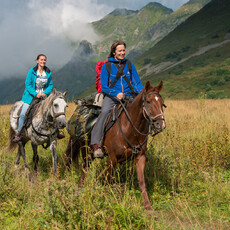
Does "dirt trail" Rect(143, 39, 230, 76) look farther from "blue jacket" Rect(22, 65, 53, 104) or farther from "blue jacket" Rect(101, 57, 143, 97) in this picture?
"blue jacket" Rect(101, 57, 143, 97)

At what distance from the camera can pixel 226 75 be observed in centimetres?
5659

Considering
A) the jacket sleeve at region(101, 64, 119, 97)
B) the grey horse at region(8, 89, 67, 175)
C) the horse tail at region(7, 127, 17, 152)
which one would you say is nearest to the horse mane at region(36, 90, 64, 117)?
the grey horse at region(8, 89, 67, 175)

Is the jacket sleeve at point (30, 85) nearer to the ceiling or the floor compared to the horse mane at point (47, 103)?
nearer to the ceiling

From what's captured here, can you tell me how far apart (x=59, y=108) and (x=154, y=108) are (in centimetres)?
263

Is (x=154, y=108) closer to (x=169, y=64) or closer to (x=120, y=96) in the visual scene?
(x=120, y=96)

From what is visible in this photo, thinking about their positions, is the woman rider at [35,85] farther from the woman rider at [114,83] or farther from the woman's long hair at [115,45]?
the woman's long hair at [115,45]

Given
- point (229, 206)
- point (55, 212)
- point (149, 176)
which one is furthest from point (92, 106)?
point (229, 206)

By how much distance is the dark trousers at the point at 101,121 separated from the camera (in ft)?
16.8

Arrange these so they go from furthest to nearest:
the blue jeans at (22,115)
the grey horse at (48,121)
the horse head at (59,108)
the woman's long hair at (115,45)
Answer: the blue jeans at (22,115), the grey horse at (48,121), the horse head at (59,108), the woman's long hair at (115,45)

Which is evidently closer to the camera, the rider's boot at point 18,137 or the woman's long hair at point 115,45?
the woman's long hair at point 115,45

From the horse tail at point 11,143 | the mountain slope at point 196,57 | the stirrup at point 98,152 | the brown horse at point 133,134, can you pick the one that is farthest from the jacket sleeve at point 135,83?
the mountain slope at point 196,57

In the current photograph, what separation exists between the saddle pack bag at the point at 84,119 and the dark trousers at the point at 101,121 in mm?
372

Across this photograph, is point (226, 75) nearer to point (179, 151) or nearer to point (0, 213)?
point (179, 151)

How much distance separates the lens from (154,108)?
4141mm
